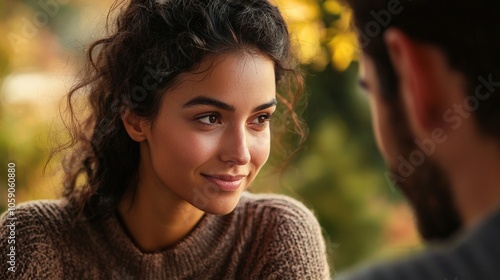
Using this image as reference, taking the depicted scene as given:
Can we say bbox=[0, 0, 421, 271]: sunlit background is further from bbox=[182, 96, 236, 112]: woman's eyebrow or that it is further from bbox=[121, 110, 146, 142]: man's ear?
bbox=[182, 96, 236, 112]: woman's eyebrow

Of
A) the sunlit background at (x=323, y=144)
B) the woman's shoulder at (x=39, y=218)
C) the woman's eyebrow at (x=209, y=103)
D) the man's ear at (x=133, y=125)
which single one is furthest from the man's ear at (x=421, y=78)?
the sunlit background at (x=323, y=144)

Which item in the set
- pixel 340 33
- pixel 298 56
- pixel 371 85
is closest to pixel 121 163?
pixel 298 56

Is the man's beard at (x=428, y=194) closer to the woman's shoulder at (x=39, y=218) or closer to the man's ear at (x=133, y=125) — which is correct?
the man's ear at (x=133, y=125)

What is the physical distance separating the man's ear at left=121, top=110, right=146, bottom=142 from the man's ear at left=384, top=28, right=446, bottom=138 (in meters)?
0.87

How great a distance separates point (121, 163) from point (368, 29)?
977 mm

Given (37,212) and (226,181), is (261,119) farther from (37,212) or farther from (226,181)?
(37,212)

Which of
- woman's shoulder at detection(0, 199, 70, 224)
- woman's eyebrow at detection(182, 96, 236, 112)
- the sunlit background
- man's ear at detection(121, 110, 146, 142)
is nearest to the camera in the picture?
woman's eyebrow at detection(182, 96, 236, 112)

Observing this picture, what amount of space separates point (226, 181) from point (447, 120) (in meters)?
0.75

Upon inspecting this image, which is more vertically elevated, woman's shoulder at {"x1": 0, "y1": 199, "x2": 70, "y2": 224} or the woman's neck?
woman's shoulder at {"x1": 0, "y1": 199, "x2": 70, "y2": 224}

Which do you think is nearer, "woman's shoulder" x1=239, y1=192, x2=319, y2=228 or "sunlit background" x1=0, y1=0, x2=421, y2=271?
"woman's shoulder" x1=239, y1=192, x2=319, y2=228

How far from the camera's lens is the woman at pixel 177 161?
1338 mm

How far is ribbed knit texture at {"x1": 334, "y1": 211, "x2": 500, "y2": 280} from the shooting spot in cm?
60

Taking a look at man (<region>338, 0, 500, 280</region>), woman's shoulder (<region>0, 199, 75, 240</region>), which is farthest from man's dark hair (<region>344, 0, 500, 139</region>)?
woman's shoulder (<region>0, 199, 75, 240</region>)

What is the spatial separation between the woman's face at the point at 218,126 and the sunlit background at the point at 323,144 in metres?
0.52
